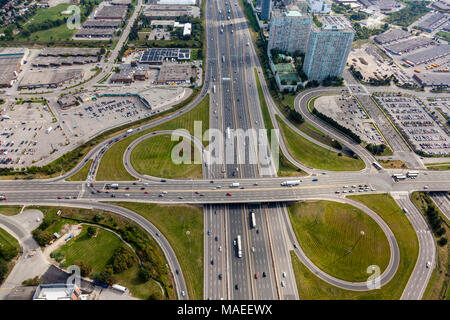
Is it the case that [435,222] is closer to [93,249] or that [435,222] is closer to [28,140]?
[93,249]

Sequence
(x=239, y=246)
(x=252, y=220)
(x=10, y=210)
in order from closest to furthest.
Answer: (x=239, y=246), (x=252, y=220), (x=10, y=210)

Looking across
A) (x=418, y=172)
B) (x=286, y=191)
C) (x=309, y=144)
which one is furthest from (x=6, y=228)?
(x=418, y=172)

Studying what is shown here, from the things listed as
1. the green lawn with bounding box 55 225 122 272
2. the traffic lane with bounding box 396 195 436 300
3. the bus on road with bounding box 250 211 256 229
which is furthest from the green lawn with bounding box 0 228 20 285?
the traffic lane with bounding box 396 195 436 300

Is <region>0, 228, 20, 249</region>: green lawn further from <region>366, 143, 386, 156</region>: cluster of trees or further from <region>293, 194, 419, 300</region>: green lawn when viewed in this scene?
<region>366, 143, 386, 156</region>: cluster of trees

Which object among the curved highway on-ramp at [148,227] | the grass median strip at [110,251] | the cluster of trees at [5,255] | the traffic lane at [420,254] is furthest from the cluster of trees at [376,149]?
the cluster of trees at [5,255]

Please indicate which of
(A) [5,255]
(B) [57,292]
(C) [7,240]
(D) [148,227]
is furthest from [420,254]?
(C) [7,240]

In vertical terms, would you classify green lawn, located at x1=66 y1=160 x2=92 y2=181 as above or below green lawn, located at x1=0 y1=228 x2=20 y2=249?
above

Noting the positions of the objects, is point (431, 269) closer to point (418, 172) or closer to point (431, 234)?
point (431, 234)
